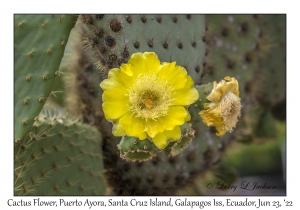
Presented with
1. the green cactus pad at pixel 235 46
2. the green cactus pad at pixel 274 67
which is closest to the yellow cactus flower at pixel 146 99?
the green cactus pad at pixel 235 46

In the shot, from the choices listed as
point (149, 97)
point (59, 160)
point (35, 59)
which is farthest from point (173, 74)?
point (59, 160)

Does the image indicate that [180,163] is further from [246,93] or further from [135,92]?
[135,92]

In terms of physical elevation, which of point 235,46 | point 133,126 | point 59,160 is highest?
point 235,46

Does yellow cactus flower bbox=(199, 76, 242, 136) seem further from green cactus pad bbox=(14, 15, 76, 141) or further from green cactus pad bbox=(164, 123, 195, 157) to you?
green cactus pad bbox=(14, 15, 76, 141)

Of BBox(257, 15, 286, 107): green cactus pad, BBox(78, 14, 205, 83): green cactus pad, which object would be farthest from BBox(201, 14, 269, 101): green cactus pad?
BBox(78, 14, 205, 83): green cactus pad

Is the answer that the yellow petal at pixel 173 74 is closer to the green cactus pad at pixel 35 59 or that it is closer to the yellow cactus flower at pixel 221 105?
the yellow cactus flower at pixel 221 105

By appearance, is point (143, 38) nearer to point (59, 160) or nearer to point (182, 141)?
point (182, 141)
